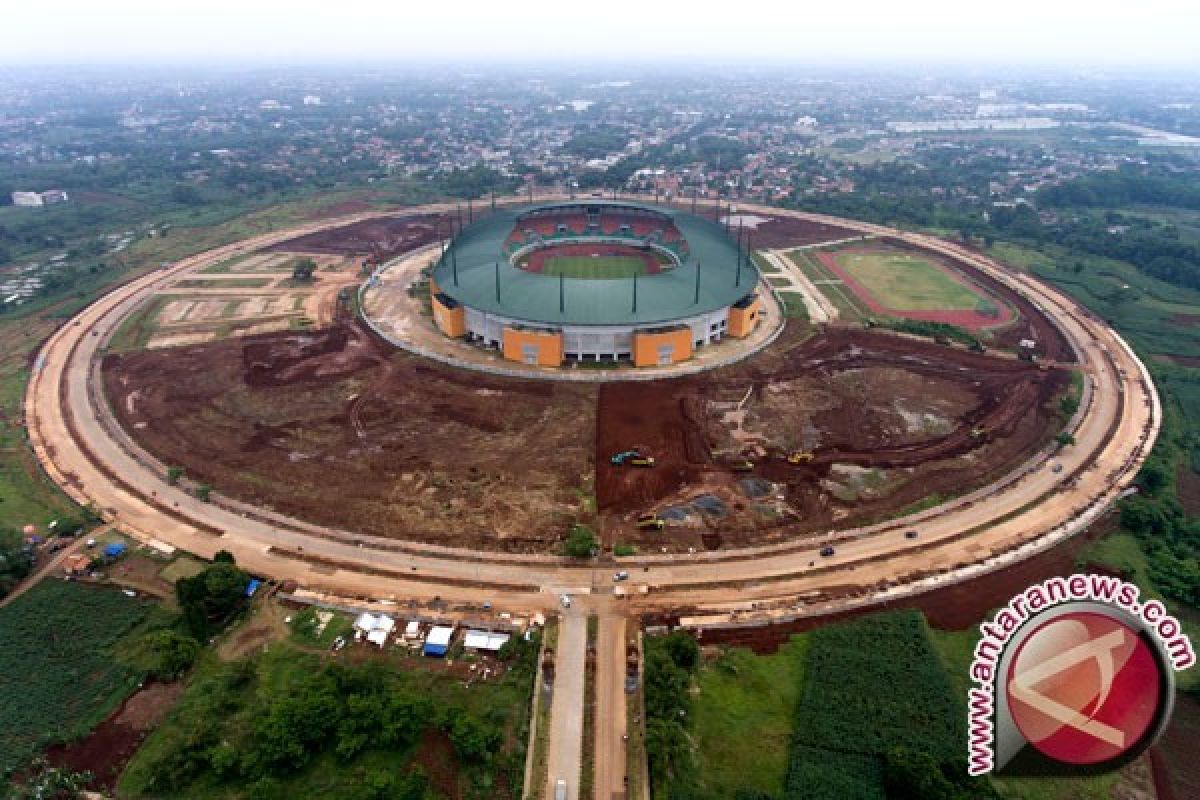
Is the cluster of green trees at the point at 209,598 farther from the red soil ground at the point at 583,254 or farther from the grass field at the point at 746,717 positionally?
the red soil ground at the point at 583,254

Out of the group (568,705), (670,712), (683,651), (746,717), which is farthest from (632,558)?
(746,717)

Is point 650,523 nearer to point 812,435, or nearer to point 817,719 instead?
point 817,719

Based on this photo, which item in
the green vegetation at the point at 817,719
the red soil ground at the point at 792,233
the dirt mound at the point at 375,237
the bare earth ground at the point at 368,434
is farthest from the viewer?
the red soil ground at the point at 792,233

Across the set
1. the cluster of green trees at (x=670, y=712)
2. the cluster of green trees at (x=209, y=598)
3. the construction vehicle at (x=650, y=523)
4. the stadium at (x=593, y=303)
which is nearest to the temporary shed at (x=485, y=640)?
the cluster of green trees at (x=670, y=712)

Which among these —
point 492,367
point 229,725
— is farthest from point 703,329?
point 229,725

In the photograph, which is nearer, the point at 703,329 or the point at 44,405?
the point at 44,405

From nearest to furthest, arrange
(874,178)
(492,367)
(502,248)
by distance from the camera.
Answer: (492,367)
(502,248)
(874,178)

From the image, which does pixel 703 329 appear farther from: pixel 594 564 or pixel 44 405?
pixel 44 405
